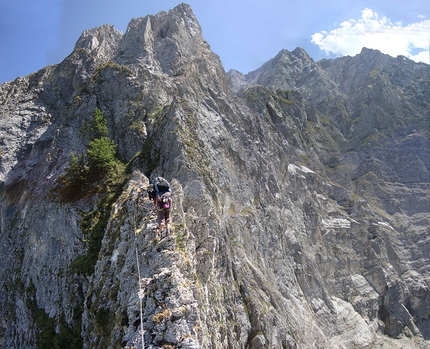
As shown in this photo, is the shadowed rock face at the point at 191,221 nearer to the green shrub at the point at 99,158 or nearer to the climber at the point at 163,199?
the climber at the point at 163,199

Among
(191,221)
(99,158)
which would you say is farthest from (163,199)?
(99,158)

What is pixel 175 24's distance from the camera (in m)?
A: 59.5

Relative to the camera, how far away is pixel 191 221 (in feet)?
64.1

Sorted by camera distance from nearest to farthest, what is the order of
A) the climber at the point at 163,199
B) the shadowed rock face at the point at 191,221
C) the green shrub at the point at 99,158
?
the climber at the point at 163,199 < the shadowed rock face at the point at 191,221 < the green shrub at the point at 99,158

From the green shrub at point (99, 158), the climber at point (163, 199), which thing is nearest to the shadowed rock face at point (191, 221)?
the climber at point (163, 199)

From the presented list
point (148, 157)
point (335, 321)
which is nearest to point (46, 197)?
point (148, 157)

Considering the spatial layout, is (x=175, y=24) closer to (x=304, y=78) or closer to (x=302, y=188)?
(x=302, y=188)

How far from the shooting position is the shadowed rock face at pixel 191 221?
16.6 metres

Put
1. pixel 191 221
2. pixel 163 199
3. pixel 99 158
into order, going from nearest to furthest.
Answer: pixel 163 199 < pixel 191 221 < pixel 99 158

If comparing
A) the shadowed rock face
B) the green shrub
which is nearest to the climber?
the shadowed rock face

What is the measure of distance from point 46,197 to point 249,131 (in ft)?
103

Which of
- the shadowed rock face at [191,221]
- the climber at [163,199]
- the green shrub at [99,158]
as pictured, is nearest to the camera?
the climber at [163,199]

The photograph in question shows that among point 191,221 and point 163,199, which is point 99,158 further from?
point 163,199

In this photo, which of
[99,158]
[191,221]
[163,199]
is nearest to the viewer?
[163,199]
